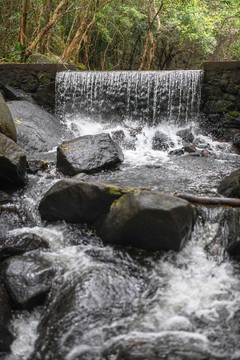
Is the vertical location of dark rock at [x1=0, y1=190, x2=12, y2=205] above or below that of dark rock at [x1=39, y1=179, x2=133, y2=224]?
below

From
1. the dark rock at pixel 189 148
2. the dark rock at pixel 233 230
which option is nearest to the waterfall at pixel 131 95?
the dark rock at pixel 189 148

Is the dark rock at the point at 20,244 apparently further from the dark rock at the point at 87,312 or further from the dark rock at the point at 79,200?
the dark rock at the point at 87,312

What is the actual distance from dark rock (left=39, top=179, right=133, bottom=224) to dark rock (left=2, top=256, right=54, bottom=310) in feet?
2.82

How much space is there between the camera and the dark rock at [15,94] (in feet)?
31.4

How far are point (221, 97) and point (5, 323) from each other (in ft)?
26.4

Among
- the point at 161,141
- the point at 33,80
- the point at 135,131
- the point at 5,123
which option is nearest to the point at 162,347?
the point at 5,123

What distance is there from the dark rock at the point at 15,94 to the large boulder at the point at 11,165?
17.2 ft

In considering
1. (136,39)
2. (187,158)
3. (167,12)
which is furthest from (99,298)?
(136,39)

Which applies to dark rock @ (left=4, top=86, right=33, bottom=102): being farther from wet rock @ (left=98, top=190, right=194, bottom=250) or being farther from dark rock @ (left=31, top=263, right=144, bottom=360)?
dark rock @ (left=31, top=263, right=144, bottom=360)

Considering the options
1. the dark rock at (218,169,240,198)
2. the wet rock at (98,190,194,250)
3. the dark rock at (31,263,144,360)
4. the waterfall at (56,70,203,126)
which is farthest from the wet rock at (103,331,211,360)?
the waterfall at (56,70,203,126)

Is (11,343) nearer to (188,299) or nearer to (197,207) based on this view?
(188,299)

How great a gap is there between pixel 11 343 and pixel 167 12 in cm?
1778

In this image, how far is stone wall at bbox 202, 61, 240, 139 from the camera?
27.8 feet

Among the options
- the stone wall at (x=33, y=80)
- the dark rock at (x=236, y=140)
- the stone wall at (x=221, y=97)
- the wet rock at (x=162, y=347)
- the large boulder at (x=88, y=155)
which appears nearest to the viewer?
the wet rock at (x=162, y=347)
